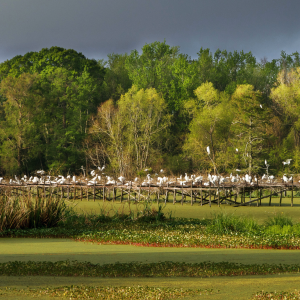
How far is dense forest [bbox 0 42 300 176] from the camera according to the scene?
4750 cm

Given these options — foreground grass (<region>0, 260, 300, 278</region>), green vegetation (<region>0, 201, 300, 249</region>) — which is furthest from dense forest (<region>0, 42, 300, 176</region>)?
foreground grass (<region>0, 260, 300, 278</region>)

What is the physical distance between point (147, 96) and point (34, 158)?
44.6ft

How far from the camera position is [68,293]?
626 centimetres

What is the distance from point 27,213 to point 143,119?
120 ft

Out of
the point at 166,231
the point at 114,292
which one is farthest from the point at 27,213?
the point at 114,292

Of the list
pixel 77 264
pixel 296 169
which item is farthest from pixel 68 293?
pixel 296 169

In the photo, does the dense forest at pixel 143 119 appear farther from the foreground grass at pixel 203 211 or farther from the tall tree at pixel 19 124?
the foreground grass at pixel 203 211

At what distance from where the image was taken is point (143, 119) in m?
50.6

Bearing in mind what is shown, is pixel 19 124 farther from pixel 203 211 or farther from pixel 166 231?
pixel 166 231

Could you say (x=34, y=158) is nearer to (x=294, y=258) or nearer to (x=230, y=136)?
(x=230, y=136)

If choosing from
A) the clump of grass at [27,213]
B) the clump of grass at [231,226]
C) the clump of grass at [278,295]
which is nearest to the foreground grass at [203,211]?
the clump of grass at [27,213]

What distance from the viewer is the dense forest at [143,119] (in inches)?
1870

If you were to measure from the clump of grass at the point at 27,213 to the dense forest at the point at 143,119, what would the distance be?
30400 millimetres

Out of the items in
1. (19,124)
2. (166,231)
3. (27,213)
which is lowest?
(166,231)
